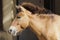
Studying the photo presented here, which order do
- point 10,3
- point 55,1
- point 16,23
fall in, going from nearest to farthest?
point 16,23 < point 10,3 < point 55,1

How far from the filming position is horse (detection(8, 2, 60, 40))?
455 cm

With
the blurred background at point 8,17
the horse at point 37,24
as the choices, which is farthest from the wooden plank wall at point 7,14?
the horse at point 37,24

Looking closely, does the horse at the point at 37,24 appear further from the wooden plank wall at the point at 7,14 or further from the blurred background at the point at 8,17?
the wooden plank wall at the point at 7,14

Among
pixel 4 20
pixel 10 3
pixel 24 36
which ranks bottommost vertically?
pixel 24 36

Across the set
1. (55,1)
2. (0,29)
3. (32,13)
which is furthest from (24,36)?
(32,13)

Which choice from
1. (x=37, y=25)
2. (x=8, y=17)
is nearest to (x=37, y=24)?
(x=37, y=25)

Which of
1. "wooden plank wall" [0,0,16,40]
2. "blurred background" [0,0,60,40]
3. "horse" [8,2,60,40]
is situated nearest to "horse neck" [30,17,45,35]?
"horse" [8,2,60,40]

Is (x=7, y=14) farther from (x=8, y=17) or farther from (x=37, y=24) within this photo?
(x=37, y=24)

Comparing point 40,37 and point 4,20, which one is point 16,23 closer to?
point 40,37

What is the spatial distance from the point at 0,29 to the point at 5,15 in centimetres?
41

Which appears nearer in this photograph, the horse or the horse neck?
the horse

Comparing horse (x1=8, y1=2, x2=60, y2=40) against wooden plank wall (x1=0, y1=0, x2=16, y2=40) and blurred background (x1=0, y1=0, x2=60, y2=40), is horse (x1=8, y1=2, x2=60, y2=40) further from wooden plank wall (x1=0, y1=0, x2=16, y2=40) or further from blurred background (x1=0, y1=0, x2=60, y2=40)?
wooden plank wall (x1=0, y1=0, x2=16, y2=40)

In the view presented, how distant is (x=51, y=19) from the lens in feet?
15.4

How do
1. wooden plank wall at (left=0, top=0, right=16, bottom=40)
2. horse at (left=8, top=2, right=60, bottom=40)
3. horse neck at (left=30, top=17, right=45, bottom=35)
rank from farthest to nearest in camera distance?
wooden plank wall at (left=0, top=0, right=16, bottom=40), horse neck at (left=30, top=17, right=45, bottom=35), horse at (left=8, top=2, right=60, bottom=40)
